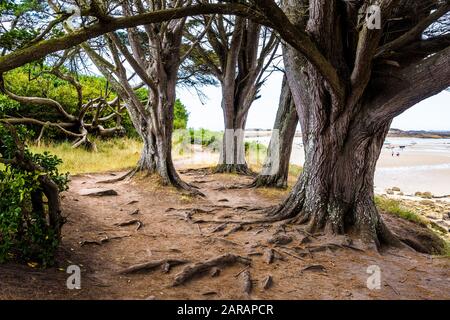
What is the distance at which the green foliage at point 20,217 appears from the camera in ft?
11.1

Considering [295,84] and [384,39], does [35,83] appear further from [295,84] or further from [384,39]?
[384,39]

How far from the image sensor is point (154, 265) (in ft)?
14.2

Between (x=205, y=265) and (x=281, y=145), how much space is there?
6005 millimetres

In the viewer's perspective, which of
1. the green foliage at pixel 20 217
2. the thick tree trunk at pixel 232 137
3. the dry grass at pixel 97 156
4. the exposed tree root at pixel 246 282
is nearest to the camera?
the green foliage at pixel 20 217

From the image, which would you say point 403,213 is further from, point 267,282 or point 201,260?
point 201,260

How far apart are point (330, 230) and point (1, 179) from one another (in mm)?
4568

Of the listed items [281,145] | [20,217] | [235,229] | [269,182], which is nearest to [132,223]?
[235,229]

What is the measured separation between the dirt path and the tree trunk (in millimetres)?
410

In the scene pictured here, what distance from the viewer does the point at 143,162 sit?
9.21m

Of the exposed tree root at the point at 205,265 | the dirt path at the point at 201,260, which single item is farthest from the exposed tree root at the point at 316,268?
the exposed tree root at the point at 205,265

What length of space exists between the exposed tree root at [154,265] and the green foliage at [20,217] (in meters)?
0.86

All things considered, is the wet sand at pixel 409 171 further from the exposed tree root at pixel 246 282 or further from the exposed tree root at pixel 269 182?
the exposed tree root at pixel 246 282

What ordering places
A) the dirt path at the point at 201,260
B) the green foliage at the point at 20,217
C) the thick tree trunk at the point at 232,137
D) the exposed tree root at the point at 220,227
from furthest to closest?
the thick tree trunk at the point at 232,137, the exposed tree root at the point at 220,227, the dirt path at the point at 201,260, the green foliage at the point at 20,217

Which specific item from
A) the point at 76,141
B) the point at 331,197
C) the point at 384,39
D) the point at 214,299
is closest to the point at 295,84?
the point at 384,39
